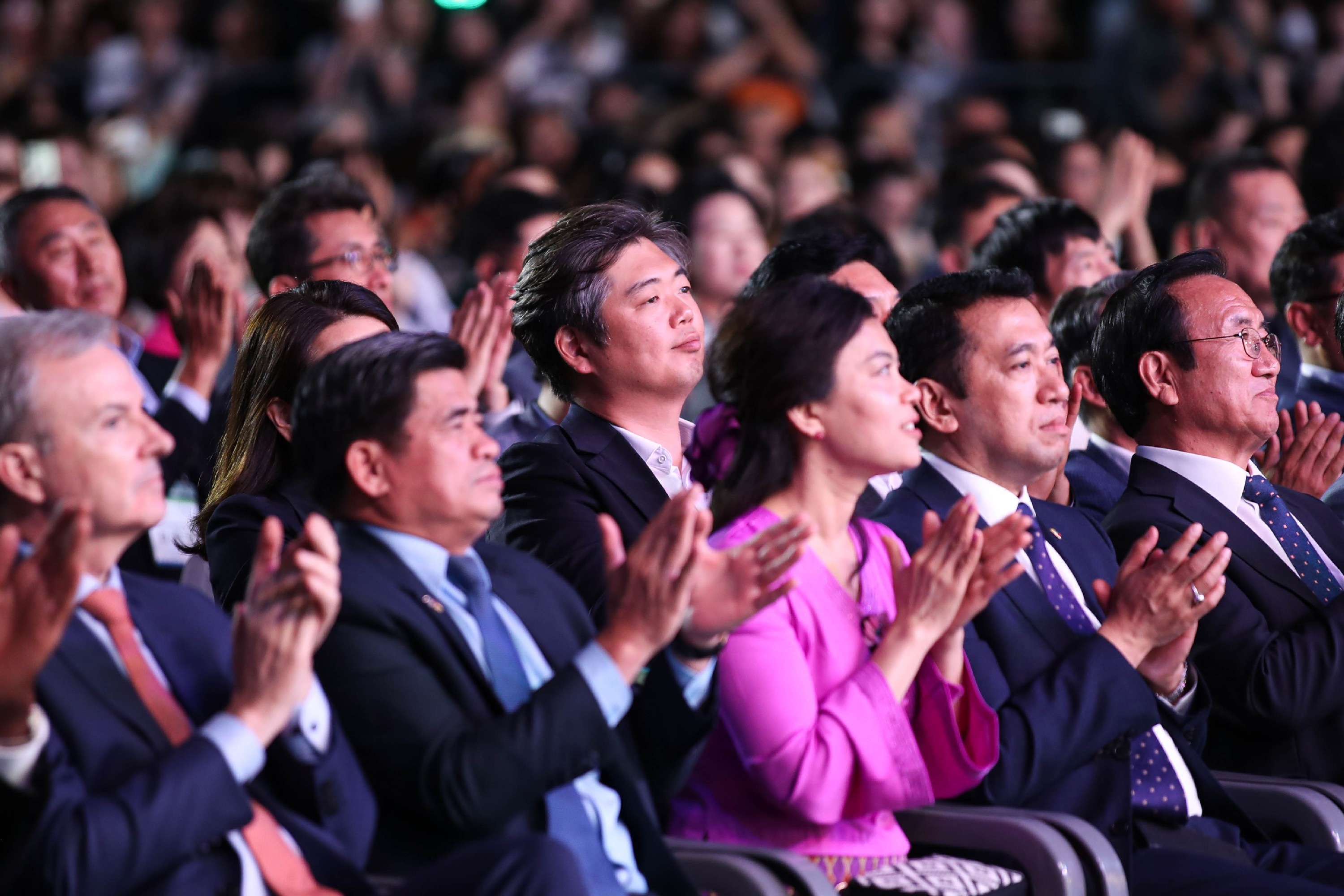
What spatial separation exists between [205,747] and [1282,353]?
10.5ft

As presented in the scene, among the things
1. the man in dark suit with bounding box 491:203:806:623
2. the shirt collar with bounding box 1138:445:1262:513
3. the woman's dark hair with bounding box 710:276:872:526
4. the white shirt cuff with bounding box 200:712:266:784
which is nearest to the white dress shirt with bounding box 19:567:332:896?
the white shirt cuff with bounding box 200:712:266:784

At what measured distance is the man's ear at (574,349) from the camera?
2.98 meters

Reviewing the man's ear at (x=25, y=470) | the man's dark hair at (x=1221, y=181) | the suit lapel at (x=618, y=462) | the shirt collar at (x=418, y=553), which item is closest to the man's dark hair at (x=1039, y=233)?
the man's dark hair at (x=1221, y=181)

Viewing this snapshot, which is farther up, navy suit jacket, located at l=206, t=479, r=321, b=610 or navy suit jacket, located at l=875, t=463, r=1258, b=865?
navy suit jacket, located at l=206, t=479, r=321, b=610

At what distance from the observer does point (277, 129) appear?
8750mm

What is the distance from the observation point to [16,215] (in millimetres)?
4160

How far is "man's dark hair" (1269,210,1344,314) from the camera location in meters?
3.79

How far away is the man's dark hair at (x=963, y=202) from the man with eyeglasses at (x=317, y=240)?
2.05 m

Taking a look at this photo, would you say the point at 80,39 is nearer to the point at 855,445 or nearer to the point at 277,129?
the point at 277,129

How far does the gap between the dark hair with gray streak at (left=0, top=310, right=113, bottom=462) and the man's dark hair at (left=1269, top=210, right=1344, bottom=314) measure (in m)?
2.79

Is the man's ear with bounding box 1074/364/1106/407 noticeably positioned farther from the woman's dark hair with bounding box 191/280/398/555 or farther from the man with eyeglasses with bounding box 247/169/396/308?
the man with eyeglasses with bounding box 247/169/396/308

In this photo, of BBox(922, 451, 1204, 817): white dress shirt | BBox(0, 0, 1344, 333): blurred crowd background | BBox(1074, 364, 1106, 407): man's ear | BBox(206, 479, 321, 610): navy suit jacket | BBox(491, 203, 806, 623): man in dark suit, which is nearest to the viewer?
BBox(206, 479, 321, 610): navy suit jacket

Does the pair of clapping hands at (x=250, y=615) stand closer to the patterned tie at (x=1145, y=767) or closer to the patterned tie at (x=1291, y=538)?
the patterned tie at (x=1145, y=767)

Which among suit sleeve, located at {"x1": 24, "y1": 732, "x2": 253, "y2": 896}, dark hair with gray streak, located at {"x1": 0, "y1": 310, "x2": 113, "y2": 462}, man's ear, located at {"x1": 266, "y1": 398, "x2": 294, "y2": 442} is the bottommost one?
suit sleeve, located at {"x1": 24, "y1": 732, "x2": 253, "y2": 896}
